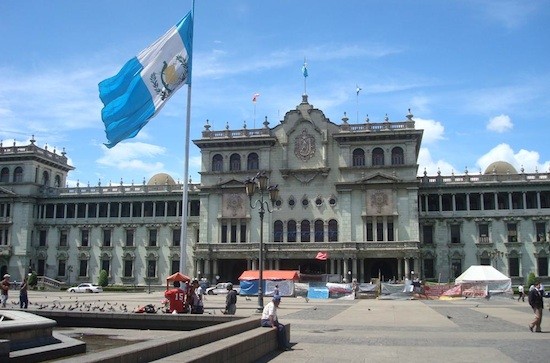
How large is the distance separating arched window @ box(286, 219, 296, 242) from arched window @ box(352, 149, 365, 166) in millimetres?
10099

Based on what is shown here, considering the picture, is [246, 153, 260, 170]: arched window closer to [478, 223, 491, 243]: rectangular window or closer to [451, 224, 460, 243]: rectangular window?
[451, 224, 460, 243]: rectangular window

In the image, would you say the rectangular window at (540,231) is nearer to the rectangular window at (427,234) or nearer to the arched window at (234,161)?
the rectangular window at (427,234)

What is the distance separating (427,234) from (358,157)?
1257 centimetres

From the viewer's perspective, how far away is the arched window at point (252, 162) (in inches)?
2879

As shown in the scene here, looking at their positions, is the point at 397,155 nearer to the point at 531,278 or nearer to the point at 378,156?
the point at 378,156

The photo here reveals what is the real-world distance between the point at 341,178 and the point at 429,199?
38.5ft

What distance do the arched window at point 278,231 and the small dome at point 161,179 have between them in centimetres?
2140

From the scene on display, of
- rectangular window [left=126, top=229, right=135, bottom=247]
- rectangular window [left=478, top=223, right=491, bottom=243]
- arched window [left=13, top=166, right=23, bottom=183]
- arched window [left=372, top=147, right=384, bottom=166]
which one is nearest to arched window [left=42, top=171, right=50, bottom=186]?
arched window [left=13, top=166, right=23, bottom=183]

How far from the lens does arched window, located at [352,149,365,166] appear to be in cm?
7069

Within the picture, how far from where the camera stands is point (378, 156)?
70375mm

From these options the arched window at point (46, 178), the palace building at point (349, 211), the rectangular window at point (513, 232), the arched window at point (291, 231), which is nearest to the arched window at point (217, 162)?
the palace building at point (349, 211)

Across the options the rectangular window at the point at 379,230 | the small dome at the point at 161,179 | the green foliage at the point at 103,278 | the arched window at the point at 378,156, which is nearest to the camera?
the rectangular window at the point at 379,230

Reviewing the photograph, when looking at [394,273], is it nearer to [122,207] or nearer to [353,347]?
[122,207]

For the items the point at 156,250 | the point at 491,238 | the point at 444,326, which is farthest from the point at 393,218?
the point at 444,326
